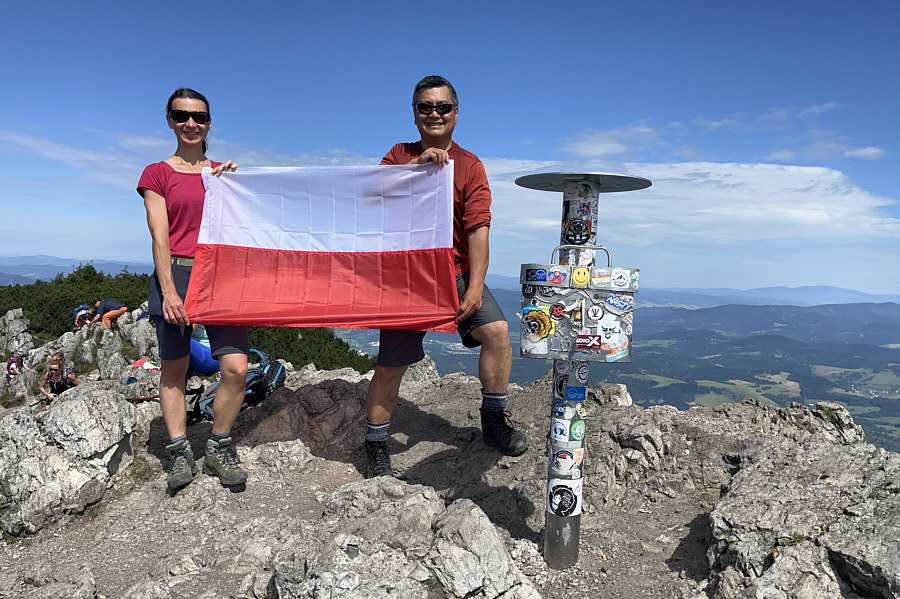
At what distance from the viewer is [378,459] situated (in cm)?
552

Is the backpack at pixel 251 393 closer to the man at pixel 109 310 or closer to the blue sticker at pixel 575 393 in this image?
the blue sticker at pixel 575 393

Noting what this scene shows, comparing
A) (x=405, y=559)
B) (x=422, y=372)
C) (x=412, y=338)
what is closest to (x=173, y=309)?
(x=412, y=338)

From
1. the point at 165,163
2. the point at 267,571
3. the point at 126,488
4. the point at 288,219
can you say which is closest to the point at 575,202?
the point at 288,219

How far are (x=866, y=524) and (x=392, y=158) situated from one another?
15.4 feet

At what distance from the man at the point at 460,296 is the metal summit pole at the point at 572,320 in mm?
837

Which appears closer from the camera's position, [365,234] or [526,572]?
[526,572]

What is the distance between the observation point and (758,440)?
593cm

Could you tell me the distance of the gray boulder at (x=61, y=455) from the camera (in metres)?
5.20

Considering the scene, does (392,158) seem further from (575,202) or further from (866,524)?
(866,524)

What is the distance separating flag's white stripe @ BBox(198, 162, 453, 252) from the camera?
210 inches

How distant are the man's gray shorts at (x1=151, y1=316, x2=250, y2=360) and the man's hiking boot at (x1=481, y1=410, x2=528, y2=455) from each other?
253 cm

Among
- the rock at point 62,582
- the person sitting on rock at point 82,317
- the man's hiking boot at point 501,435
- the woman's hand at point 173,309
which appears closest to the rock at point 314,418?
the man's hiking boot at point 501,435

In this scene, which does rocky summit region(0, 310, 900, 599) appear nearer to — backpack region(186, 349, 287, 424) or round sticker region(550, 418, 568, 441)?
backpack region(186, 349, 287, 424)

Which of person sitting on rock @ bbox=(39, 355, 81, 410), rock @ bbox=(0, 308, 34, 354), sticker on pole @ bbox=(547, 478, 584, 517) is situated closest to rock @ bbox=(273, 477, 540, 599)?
sticker on pole @ bbox=(547, 478, 584, 517)
